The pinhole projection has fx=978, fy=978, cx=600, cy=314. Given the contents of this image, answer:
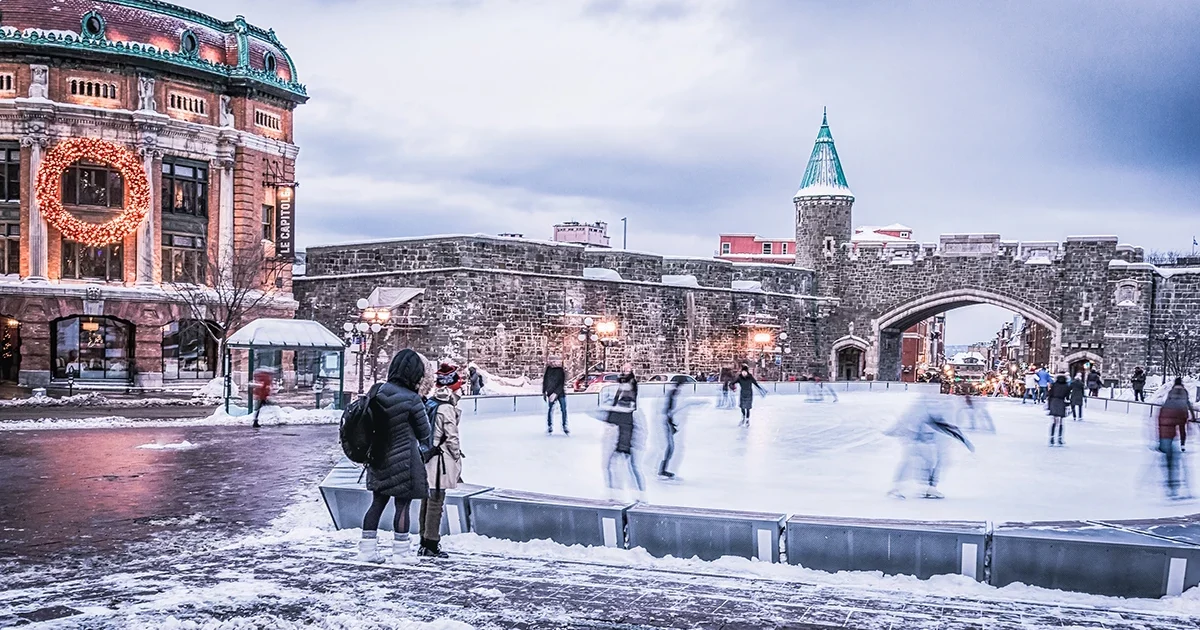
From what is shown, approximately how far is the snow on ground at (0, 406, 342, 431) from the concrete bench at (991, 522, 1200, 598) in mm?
13994

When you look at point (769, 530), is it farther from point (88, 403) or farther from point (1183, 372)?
point (1183, 372)

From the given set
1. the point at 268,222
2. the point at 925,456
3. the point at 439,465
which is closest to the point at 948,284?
the point at 268,222

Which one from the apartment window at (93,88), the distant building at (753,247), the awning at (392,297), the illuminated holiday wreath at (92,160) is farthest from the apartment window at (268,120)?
the distant building at (753,247)

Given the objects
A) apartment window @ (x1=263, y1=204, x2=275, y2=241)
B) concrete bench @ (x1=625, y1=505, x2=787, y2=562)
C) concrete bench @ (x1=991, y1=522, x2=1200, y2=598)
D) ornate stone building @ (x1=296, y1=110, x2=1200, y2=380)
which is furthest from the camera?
apartment window @ (x1=263, y1=204, x2=275, y2=241)

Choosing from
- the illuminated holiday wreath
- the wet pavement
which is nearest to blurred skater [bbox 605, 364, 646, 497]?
the wet pavement

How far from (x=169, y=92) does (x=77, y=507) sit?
2153cm

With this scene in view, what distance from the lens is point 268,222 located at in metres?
29.4

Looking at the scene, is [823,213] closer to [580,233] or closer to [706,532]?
[580,233]

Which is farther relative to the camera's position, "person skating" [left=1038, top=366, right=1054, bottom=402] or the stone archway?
the stone archway

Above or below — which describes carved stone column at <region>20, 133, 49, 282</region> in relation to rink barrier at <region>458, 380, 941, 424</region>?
above

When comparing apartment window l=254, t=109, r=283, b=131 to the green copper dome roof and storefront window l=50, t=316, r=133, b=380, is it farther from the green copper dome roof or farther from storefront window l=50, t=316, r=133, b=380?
the green copper dome roof

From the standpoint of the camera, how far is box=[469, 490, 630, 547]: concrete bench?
6629 millimetres

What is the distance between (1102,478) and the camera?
10.8 meters

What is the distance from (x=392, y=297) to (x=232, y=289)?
4316mm
